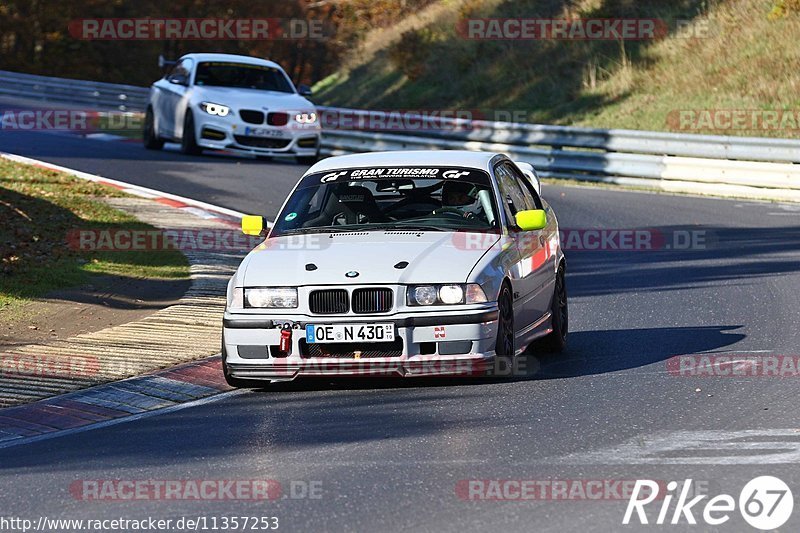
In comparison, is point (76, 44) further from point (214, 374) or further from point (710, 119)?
point (214, 374)

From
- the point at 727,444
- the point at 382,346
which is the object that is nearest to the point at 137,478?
the point at 382,346

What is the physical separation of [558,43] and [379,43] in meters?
10.8

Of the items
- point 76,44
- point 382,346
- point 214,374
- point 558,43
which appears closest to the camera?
point 382,346

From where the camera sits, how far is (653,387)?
8.99m

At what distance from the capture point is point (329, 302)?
8859 millimetres

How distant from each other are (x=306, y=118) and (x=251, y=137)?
3.44ft

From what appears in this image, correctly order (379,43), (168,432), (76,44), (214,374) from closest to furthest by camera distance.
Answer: (168,432), (214,374), (379,43), (76,44)

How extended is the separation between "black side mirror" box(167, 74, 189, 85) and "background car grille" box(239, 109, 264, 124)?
4.73 ft

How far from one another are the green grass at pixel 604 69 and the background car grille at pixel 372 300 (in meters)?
18.2

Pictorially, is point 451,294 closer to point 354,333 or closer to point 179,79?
point 354,333

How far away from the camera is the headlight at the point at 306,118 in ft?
80.6

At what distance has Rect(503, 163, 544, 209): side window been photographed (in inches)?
430

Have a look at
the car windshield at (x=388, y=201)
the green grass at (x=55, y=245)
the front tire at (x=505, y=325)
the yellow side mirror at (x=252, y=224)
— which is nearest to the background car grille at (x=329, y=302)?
the front tire at (x=505, y=325)

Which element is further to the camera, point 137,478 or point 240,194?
point 240,194
